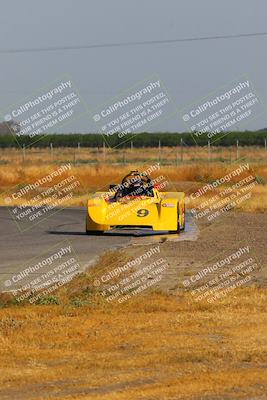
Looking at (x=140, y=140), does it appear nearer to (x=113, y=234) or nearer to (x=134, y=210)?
(x=113, y=234)

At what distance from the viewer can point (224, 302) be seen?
15.4m

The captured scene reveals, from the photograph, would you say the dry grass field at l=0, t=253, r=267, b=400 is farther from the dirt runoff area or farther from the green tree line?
the green tree line

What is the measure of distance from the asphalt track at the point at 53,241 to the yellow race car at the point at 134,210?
32cm

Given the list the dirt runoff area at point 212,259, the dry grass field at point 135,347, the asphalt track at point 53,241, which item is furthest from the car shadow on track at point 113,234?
the dry grass field at point 135,347

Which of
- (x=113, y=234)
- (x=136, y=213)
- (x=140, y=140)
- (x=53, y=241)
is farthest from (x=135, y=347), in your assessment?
(x=140, y=140)

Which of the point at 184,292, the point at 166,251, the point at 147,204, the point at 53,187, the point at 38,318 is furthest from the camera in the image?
the point at 53,187

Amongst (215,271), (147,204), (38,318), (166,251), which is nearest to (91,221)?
(147,204)

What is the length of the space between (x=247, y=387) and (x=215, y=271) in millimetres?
10017

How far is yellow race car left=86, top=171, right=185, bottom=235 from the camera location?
27.3 metres

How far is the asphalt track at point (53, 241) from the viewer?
70.0 feet

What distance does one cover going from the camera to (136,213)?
2723 centimetres

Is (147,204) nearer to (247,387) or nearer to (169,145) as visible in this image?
(247,387)

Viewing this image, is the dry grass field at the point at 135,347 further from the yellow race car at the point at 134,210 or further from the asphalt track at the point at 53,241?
the yellow race car at the point at 134,210

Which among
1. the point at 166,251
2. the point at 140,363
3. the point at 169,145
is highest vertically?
the point at 140,363
